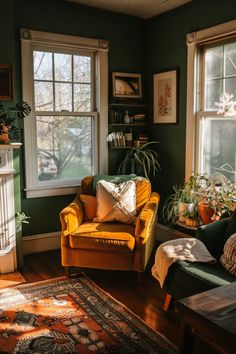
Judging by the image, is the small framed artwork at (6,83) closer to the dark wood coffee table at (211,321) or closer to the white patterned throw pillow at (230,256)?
the white patterned throw pillow at (230,256)

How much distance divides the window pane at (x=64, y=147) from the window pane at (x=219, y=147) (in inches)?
51.8

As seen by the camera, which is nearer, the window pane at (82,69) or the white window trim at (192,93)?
the white window trim at (192,93)

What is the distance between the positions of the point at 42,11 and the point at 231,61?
195 cm

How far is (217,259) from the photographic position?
8.90 ft

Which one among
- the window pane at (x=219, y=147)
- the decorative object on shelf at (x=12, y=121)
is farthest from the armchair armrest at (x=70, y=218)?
the window pane at (x=219, y=147)

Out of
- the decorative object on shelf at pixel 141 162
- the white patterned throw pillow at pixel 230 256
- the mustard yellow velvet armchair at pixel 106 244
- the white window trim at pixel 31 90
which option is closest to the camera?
the white patterned throw pillow at pixel 230 256

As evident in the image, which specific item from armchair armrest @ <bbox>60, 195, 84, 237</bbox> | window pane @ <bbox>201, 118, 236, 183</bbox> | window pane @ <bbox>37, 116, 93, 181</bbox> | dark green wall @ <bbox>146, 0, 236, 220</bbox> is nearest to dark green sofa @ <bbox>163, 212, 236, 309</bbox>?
window pane @ <bbox>201, 118, 236, 183</bbox>

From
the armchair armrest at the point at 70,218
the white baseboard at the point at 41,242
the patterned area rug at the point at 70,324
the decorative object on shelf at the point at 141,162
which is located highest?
the decorative object on shelf at the point at 141,162

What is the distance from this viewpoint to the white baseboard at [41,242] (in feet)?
12.9

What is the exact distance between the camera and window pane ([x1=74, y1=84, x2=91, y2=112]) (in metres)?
4.11

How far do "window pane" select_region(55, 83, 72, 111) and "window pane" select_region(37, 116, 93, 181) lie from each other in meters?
0.12

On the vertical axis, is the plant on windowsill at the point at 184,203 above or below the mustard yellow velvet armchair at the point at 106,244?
above

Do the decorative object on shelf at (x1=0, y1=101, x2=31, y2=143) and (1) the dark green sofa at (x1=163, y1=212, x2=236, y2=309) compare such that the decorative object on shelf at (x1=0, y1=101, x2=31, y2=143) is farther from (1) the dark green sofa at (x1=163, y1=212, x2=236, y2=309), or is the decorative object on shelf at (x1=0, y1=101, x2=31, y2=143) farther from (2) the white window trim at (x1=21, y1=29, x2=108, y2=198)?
(1) the dark green sofa at (x1=163, y1=212, x2=236, y2=309)

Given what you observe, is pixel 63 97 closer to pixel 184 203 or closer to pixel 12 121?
pixel 12 121
